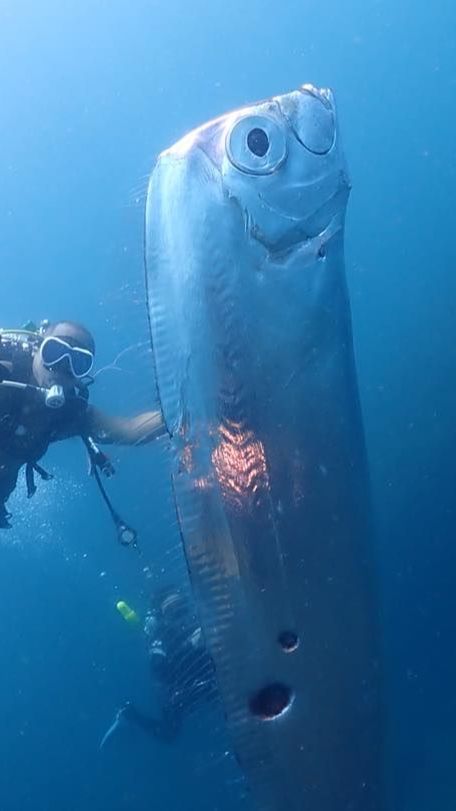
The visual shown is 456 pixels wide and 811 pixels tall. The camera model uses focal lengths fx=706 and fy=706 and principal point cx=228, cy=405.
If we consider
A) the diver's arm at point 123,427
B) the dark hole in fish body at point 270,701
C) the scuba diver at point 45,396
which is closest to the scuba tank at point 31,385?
the scuba diver at point 45,396

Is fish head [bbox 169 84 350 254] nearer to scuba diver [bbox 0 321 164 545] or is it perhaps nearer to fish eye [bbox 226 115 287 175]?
fish eye [bbox 226 115 287 175]

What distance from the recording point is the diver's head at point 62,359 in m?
5.06

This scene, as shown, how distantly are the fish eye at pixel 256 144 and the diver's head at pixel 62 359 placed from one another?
338cm

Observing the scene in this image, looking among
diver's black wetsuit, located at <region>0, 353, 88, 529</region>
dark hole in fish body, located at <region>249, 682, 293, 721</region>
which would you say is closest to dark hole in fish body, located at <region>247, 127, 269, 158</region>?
dark hole in fish body, located at <region>249, 682, 293, 721</region>

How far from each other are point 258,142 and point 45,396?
353 cm

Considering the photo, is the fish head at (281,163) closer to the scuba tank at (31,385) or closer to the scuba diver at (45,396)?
the scuba diver at (45,396)

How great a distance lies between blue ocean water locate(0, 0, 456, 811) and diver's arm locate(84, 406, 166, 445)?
0.12 metres

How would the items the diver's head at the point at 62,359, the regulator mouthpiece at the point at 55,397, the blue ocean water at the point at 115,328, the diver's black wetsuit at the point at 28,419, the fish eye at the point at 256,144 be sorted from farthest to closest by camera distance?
the blue ocean water at the point at 115,328 → the diver's black wetsuit at the point at 28,419 → the diver's head at the point at 62,359 → the regulator mouthpiece at the point at 55,397 → the fish eye at the point at 256,144

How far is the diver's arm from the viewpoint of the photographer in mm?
2250

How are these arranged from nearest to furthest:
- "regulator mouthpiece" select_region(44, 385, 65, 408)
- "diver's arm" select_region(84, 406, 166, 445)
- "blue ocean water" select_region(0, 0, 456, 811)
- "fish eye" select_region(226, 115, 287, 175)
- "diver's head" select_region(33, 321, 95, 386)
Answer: "fish eye" select_region(226, 115, 287, 175), "diver's arm" select_region(84, 406, 166, 445), "regulator mouthpiece" select_region(44, 385, 65, 408), "diver's head" select_region(33, 321, 95, 386), "blue ocean water" select_region(0, 0, 456, 811)

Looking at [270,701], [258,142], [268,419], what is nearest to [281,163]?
[258,142]

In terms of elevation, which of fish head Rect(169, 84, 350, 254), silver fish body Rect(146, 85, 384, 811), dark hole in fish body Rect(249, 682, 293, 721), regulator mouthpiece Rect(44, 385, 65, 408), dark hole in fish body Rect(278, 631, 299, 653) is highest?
regulator mouthpiece Rect(44, 385, 65, 408)

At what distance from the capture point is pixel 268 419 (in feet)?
6.22

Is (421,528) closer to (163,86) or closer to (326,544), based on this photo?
(326,544)
